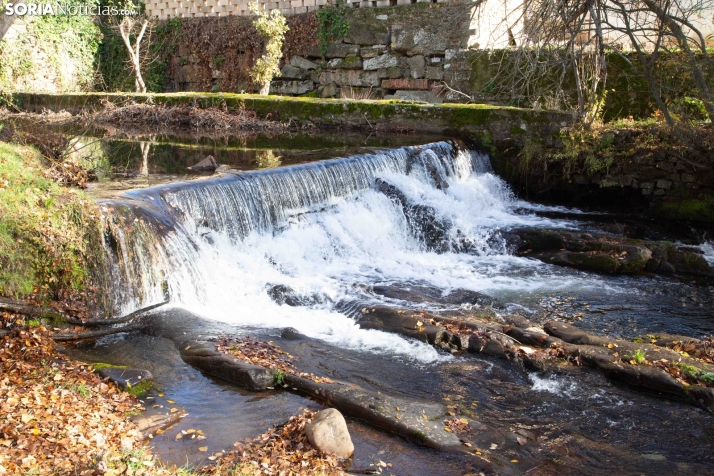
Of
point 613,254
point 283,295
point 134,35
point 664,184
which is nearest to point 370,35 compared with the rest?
point 134,35

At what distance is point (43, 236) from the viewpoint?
6.32 meters

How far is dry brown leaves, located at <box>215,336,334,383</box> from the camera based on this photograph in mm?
5863

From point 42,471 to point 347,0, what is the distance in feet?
57.4

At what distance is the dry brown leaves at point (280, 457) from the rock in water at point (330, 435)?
0.05 meters

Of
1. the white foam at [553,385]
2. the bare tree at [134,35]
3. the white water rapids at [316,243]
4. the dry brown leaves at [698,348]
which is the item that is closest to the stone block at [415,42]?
the white water rapids at [316,243]

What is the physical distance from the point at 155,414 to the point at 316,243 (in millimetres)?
5024

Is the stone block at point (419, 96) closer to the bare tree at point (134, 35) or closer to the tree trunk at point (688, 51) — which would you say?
the bare tree at point (134, 35)

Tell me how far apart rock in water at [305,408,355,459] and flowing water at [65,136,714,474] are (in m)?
0.17

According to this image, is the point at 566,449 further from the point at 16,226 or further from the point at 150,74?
the point at 150,74

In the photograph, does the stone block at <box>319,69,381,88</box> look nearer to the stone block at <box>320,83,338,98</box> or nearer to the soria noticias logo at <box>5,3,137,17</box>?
the stone block at <box>320,83,338,98</box>

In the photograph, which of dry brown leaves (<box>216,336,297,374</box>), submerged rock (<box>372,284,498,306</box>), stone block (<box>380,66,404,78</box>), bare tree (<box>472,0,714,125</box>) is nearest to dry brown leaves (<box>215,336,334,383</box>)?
dry brown leaves (<box>216,336,297,374</box>)

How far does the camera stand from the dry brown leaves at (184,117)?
16.7 m

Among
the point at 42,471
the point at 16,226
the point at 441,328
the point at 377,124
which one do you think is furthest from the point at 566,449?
the point at 377,124

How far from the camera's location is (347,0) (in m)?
19.2
